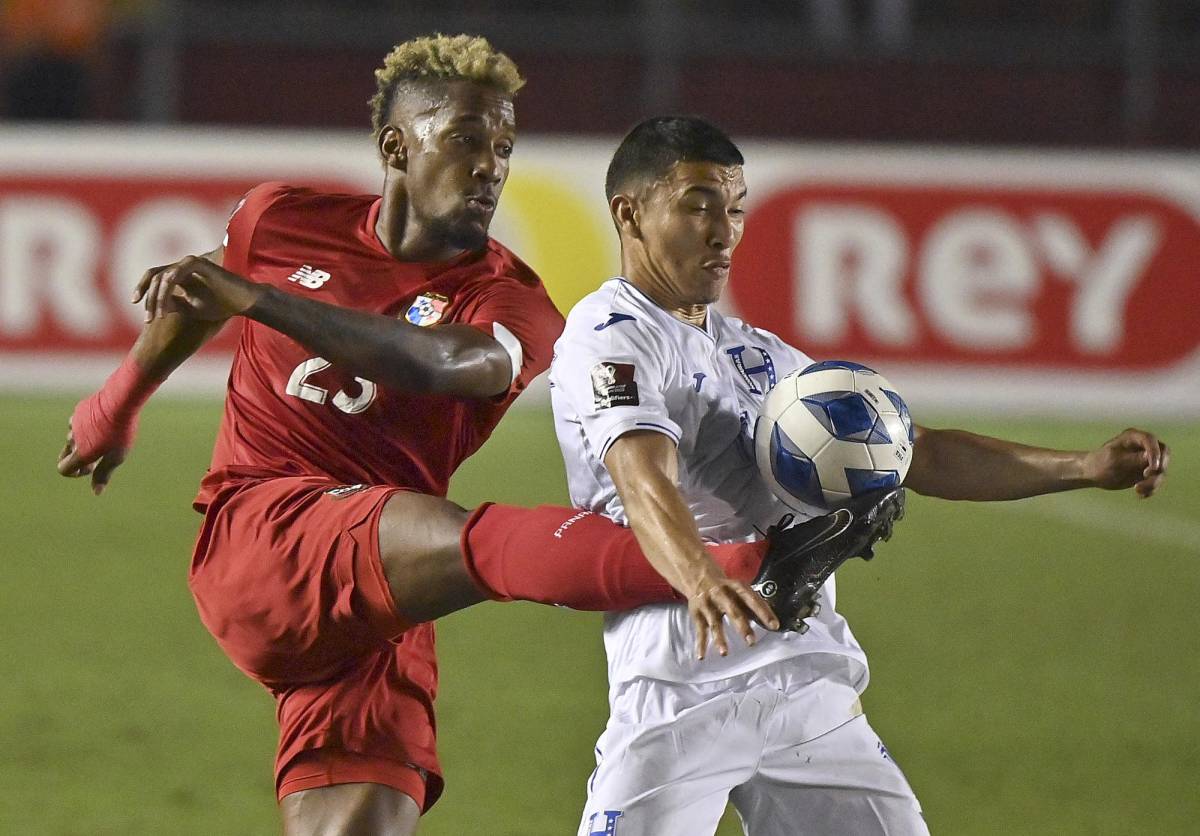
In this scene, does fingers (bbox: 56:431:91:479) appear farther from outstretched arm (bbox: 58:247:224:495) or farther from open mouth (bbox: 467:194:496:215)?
open mouth (bbox: 467:194:496:215)

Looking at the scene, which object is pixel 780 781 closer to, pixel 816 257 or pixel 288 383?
pixel 288 383

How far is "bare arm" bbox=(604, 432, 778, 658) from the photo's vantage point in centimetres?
271

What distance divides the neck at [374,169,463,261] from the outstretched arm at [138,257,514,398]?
0.42 meters

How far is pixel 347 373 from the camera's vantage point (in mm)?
3922

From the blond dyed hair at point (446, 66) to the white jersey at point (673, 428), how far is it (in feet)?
2.84

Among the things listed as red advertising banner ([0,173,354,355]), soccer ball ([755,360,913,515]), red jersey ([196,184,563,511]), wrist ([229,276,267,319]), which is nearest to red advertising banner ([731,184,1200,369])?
red advertising banner ([0,173,354,355])

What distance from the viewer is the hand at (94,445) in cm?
413

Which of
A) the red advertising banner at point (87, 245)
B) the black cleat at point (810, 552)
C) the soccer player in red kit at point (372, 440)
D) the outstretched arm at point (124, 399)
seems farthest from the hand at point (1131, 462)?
the red advertising banner at point (87, 245)

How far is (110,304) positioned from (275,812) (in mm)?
6575

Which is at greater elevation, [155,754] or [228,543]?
[228,543]

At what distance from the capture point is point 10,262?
10.5 meters

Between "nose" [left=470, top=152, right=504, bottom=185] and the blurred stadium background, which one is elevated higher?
"nose" [left=470, top=152, right=504, bottom=185]

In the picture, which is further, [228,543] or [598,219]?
[598,219]

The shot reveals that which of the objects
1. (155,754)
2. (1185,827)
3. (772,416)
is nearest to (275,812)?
(155,754)
